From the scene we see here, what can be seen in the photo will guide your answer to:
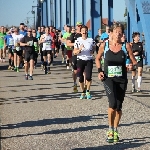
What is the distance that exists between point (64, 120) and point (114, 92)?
182 cm

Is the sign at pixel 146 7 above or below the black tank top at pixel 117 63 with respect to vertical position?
above

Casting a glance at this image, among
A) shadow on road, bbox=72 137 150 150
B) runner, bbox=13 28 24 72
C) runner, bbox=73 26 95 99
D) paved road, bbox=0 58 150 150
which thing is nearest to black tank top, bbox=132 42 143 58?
paved road, bbox=0 58 150 150

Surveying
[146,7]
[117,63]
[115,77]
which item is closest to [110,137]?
[115,77]

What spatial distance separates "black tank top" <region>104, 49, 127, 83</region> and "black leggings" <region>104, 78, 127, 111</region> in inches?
2.7

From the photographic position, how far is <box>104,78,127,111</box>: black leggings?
7574 mm

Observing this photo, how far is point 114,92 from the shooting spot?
7.59 metres

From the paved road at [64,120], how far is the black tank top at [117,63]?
0.86 meters

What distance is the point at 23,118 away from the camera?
942 cm

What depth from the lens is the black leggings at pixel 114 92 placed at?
24.8 feet

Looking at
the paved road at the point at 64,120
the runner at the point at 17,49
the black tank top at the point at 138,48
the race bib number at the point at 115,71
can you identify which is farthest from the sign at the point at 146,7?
the race bib number at the point at 115,71

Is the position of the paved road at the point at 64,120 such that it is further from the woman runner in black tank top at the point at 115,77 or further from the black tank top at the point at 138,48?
the black tank top at the point at 138,48

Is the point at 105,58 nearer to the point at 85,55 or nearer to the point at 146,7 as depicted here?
the point at 85,55

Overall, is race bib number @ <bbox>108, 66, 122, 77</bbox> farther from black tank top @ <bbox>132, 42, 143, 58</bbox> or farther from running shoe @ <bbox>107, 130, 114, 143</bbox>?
black tank top @ <bbox>132, 42, 143, 58</bbox>

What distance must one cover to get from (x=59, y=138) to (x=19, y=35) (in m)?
12.6
